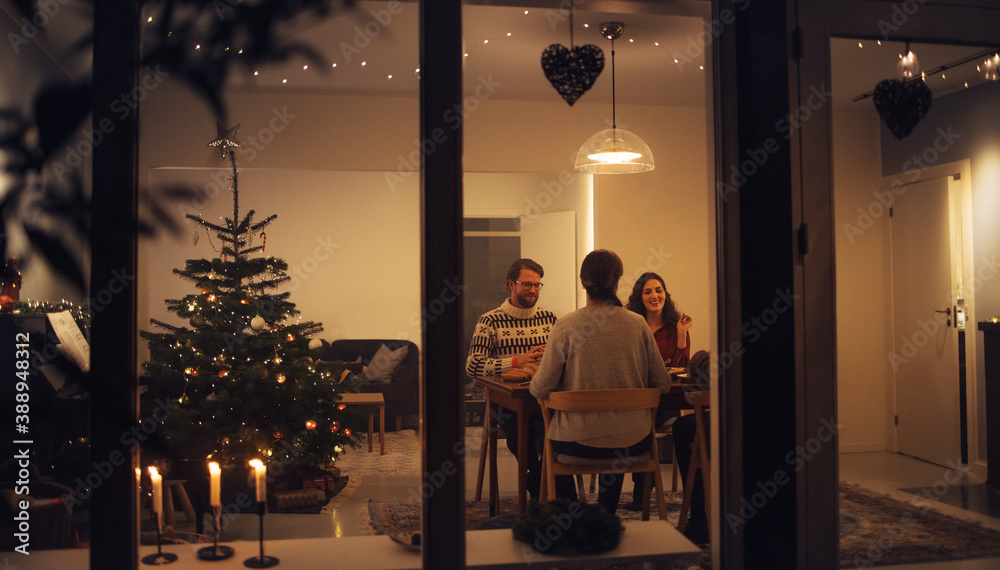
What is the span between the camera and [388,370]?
6969mm

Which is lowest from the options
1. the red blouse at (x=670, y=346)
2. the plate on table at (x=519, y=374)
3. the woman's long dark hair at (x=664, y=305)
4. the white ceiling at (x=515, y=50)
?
the plate on table at (x=519, y=374)

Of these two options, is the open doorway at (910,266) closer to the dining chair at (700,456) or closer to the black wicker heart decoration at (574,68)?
the black wicker heart decoration at (574,68)

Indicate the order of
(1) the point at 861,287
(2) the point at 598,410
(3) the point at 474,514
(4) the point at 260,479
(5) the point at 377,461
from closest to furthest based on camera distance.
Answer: (4) the point at 260,479
(1) the point at 861,287
(2) the point at 598,410
(3) the point at 474,514
(5) the point at 377,461

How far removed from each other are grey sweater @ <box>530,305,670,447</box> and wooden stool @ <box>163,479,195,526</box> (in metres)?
1.49

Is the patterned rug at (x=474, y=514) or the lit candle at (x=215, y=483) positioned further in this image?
the patterned rug at (x=474, y=514)

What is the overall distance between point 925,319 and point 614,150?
2165 mm

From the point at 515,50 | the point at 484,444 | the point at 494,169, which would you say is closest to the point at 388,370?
the point at 494,169

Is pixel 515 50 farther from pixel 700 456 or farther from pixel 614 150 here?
pixel 700 456

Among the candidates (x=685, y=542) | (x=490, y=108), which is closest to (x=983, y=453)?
(x=685, y=542)

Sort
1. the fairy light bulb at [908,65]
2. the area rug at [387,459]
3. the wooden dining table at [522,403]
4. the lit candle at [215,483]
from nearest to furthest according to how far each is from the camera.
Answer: the lit candle at [215,483]
the fairy light bulb at [908,65]
the wooden dining table at [522,403]
the area rug at [387,459]

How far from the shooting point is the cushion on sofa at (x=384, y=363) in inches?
273

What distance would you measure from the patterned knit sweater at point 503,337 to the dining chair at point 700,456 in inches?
39.5

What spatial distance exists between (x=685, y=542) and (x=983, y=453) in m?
1.08

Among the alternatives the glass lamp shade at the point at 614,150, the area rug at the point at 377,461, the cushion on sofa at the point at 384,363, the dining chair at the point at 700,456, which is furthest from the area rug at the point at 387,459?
the glass lamp shade at the point at 614,150
